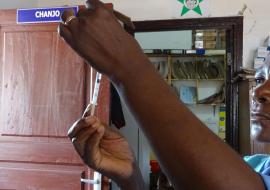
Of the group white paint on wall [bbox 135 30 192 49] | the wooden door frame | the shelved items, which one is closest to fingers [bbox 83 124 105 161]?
the wooden door frame

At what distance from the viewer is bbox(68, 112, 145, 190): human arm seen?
52cm

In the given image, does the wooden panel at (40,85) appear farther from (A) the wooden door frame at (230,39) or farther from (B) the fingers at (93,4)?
(B) the fingers at (93,4)

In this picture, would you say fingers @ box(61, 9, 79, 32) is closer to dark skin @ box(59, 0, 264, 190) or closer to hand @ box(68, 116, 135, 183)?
dark skin @ box(59, 0, 264, 190)

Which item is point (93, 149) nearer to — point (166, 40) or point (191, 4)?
point (191, 4)

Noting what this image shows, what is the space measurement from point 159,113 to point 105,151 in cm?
25

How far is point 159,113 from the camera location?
325 millimetres

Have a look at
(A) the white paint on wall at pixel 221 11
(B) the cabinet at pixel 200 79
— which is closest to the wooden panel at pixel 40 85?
(A) the white paint on wall at pixel 221 11

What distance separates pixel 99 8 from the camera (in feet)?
1.22

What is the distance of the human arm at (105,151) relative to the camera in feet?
1.70

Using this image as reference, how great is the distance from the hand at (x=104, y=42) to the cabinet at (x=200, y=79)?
13.8 feet

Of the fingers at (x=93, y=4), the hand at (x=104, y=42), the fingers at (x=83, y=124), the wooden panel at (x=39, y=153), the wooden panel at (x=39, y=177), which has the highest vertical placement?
the fingers at (x=93, y=4)

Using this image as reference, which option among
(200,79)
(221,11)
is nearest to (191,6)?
(221,11)

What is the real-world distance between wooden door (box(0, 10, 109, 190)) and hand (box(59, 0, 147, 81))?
1655 mm

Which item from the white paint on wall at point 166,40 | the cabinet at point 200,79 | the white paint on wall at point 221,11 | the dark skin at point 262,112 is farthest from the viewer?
the cabinet at point 200,79
